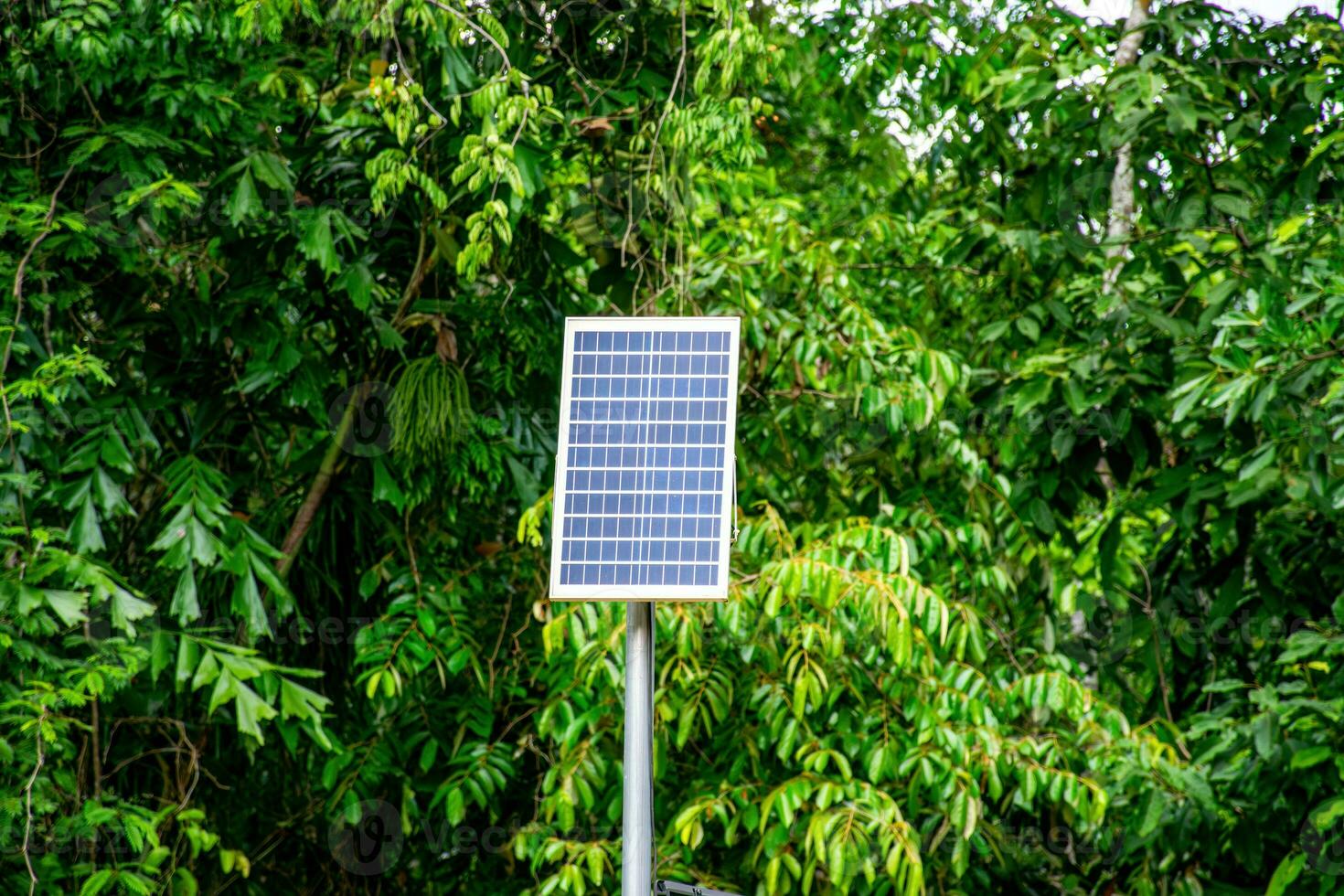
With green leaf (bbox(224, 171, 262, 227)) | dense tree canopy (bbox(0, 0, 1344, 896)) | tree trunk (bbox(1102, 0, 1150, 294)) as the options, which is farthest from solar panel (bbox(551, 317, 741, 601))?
tree trunk (bbox(1102, 0, 1150, 294))

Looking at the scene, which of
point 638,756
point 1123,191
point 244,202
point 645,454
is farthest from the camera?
point 1123,191

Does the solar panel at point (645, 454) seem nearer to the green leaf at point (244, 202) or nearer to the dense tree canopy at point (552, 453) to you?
the dense tree canopy at point (552, 453)

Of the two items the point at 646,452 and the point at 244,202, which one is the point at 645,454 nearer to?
the point at 646,452

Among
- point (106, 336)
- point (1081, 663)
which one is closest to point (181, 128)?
point (106, 336)

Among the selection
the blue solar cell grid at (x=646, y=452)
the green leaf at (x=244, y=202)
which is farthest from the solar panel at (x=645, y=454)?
the green leaf at (x=244, y=202)

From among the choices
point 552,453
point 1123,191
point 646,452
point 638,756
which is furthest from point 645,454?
point 1123,191

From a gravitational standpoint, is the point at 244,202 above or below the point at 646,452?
above

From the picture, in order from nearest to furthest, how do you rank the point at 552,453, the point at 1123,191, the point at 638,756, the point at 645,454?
1. the point at 638,756
2. the point at 645,454
3. the point at 552,453
4. the point at 1123,191

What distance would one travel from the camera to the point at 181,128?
524 centimetres

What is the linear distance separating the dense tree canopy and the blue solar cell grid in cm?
175

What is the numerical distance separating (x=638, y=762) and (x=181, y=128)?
338 cm

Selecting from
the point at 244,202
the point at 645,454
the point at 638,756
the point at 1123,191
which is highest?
the point at 1123,191

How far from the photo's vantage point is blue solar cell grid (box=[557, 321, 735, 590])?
9.25ft

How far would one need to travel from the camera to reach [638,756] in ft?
8.95
